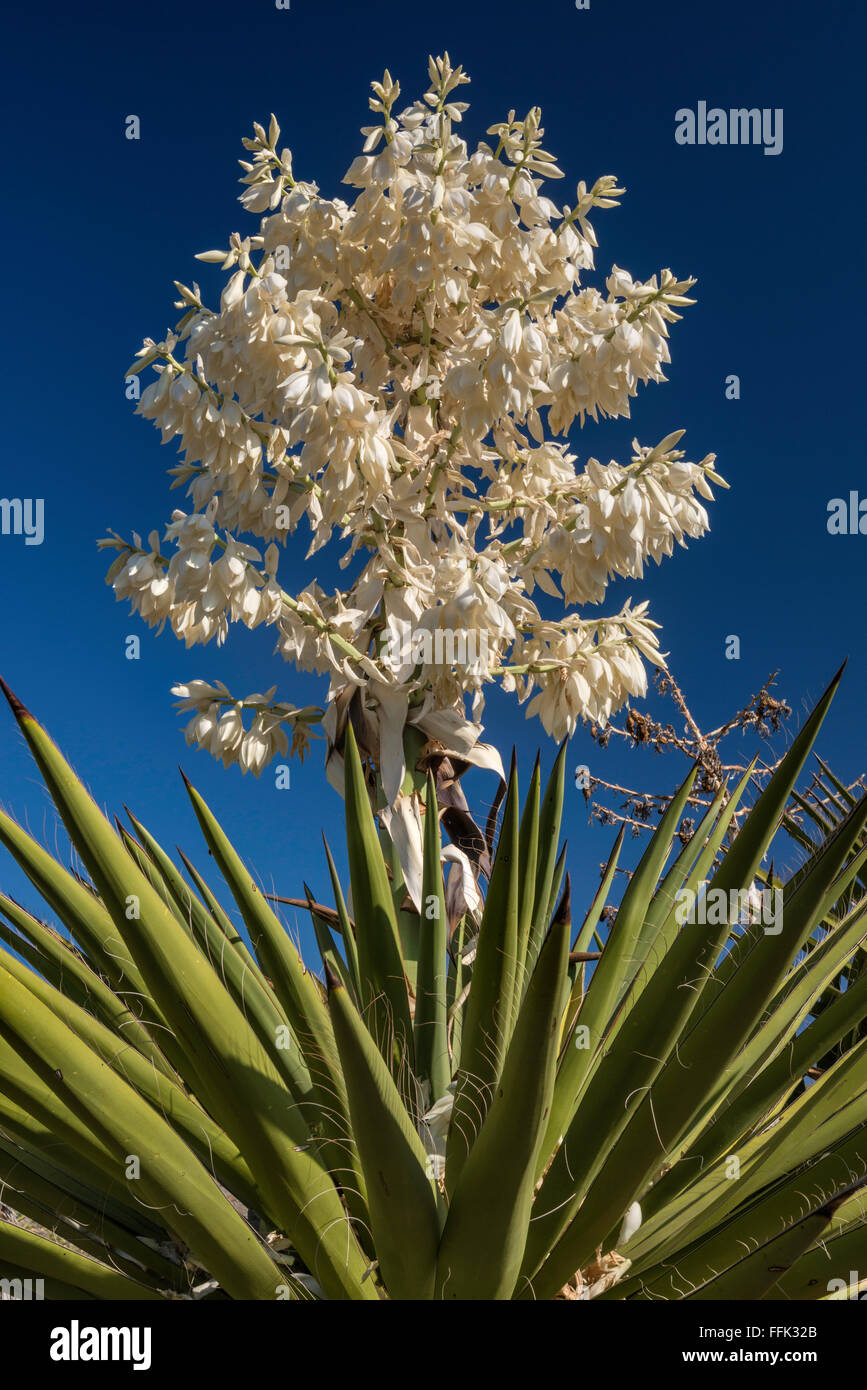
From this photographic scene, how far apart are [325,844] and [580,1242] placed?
0.87 m

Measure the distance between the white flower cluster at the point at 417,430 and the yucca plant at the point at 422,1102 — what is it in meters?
0.65

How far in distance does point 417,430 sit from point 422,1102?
1633 mm

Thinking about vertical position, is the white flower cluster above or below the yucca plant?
above

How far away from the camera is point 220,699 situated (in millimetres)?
2297

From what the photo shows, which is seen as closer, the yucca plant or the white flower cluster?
the yucca plant

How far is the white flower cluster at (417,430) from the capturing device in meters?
2.06

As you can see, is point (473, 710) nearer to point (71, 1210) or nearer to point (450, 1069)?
A: point (450, 1069)

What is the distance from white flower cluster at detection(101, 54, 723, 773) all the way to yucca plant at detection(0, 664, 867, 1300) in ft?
2.14

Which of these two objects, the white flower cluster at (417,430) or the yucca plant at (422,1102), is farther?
the white flower cluster at (417,430)

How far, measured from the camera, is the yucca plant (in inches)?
38.3

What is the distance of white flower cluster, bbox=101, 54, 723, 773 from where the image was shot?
2.06m

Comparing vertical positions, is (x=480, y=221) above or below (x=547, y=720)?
above

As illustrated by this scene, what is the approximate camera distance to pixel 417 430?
2373 millimetres

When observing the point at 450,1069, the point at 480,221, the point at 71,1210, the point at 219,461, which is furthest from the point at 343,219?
the point at 71,1210
